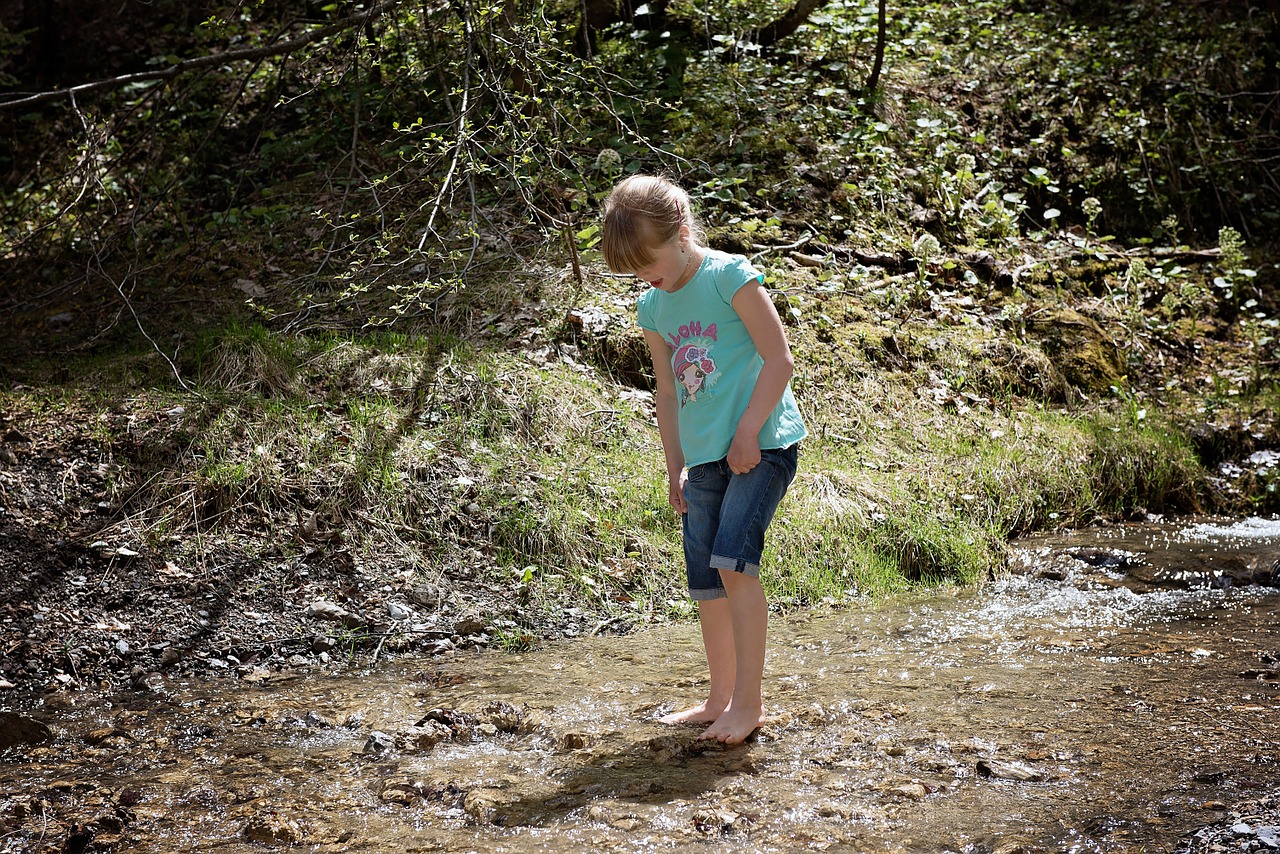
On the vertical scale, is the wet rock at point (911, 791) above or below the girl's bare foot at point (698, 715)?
above

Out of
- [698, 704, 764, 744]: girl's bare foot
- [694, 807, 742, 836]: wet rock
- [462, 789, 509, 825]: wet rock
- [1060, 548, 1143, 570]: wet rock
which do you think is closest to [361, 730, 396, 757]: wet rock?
[462, 789, 509, 825]: wet rock

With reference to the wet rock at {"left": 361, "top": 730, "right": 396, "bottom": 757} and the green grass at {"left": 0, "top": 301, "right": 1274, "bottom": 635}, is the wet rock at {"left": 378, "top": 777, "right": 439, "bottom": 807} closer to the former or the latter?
the wet rock at {"left": 361, "top": 730, "right": 396, "bottom": 757}

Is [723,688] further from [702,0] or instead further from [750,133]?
[702,0]

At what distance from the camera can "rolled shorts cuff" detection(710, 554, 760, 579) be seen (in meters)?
2.86

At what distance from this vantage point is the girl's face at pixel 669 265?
292 centimetres

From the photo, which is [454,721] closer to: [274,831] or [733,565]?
[274,831]

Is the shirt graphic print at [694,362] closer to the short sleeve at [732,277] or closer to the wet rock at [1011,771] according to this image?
the short sleeve at [732,277]

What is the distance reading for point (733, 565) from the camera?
2.86 meters

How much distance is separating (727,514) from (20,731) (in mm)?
2261

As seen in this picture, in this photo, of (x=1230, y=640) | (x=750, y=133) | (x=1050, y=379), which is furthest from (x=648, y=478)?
(x=750, y=133)

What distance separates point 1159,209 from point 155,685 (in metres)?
8.48

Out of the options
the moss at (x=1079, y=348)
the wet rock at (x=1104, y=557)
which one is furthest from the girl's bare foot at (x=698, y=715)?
the moss at (x=1079, y=348)

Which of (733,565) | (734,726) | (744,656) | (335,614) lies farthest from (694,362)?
(335,614)

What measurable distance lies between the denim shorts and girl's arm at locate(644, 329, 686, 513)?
0.10 m
